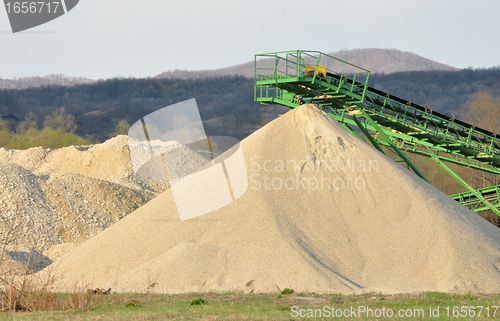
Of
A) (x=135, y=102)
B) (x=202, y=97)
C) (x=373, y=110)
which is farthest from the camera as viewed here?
(x=202, y=97)

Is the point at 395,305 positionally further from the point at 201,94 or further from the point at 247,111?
the point at 201,94

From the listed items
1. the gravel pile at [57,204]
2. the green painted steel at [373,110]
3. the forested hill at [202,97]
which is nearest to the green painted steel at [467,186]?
the green painted steel at [373,110]

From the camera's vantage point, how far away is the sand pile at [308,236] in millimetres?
9359

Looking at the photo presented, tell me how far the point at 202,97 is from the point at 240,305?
89478 mm

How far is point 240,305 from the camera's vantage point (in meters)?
7.73

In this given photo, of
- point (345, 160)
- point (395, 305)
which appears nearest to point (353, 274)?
point (395, 305)

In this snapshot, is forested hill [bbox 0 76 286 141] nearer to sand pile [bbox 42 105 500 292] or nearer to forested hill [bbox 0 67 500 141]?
forested hill [bbox 0 67 500 141]

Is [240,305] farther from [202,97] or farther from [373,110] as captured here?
[202,97]

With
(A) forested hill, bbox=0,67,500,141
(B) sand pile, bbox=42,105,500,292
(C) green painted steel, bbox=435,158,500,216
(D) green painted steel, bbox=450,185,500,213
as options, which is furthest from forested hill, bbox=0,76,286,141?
(B) sand pile, bbox=42,105,500,292

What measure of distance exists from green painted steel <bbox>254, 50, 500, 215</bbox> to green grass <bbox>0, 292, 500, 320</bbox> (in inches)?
Result: 249

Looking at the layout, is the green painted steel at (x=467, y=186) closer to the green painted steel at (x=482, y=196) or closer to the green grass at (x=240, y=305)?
the green painted steel at (x=482, y=196)

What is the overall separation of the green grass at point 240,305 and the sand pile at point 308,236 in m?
0.52

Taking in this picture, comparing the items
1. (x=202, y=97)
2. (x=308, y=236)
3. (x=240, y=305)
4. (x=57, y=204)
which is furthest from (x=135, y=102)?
(x=240, y=305)

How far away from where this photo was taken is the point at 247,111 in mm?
87938
